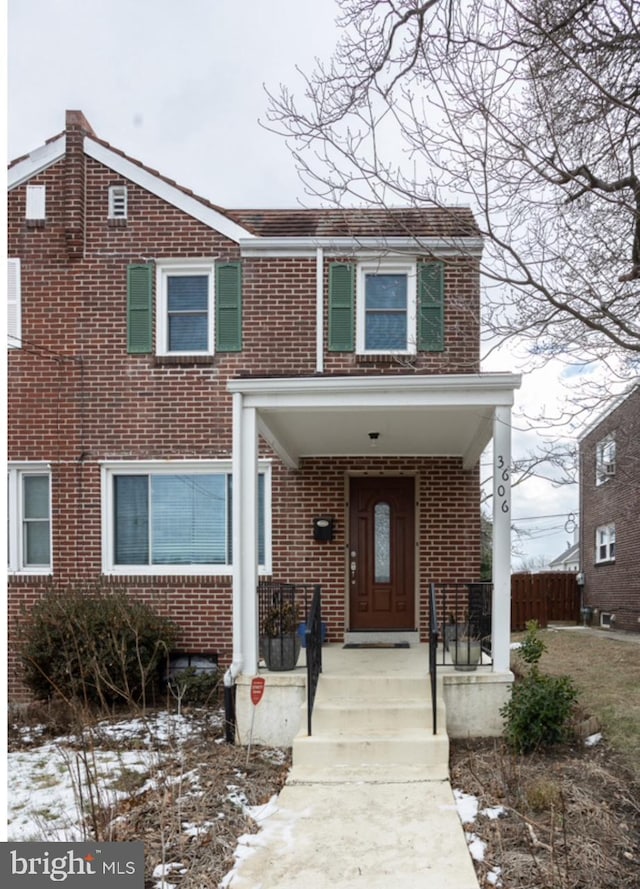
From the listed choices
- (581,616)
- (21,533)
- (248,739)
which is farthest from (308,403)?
(581,616)

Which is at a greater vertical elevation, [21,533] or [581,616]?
[21,533]

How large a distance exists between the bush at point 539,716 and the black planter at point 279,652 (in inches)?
85.7

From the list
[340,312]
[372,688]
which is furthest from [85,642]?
[340,312]

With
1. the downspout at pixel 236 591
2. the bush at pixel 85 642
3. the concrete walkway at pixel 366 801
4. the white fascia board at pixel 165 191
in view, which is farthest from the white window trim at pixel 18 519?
the concrete walkway at pixel 366 801

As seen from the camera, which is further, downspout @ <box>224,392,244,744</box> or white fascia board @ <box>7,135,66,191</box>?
white fascia board @ <box>7,135,66,191</box>

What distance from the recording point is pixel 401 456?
9750 mm

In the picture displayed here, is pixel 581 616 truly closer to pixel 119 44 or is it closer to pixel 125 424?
pixel 125 424

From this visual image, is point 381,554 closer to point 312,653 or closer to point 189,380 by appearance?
point 312,653

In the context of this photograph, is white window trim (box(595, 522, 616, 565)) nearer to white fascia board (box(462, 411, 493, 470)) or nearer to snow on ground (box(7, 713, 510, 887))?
white fascia board (box(462, 411, 493, 470))

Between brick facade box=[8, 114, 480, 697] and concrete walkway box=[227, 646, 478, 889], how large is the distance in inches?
88.5

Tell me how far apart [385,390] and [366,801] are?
11.7 ft

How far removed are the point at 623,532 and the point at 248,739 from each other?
13.4 meters

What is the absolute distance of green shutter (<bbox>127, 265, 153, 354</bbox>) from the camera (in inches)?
381

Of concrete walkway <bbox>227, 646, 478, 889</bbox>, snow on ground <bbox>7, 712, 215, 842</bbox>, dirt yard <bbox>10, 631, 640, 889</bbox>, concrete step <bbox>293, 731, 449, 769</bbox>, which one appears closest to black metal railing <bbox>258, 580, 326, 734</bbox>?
concrete walkway <bbox>227, 646, 478, 889</bbox>
